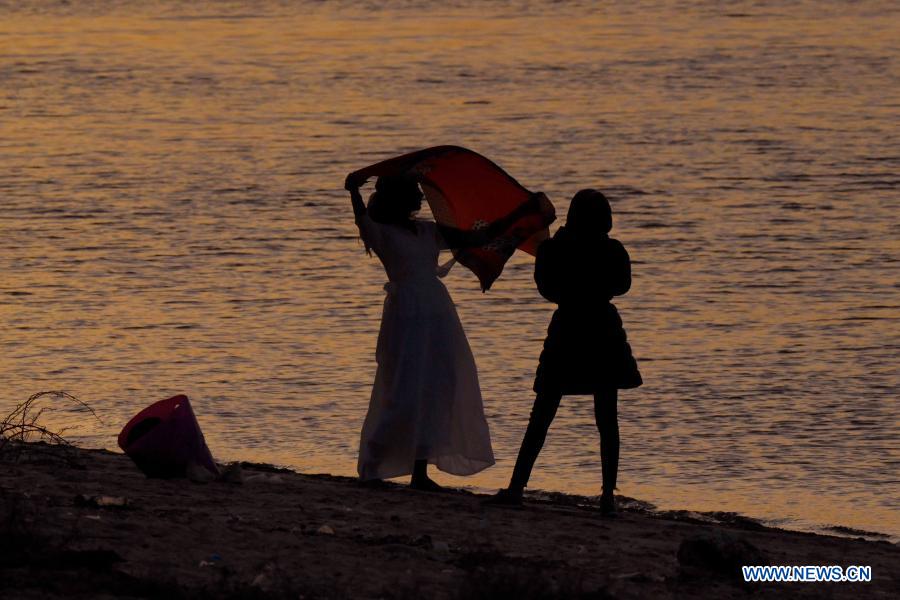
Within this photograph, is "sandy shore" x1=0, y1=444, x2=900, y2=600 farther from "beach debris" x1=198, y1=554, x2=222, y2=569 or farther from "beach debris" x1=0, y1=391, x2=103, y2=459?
"beach debris" x1=0, y1=391, x2=103, y2=459

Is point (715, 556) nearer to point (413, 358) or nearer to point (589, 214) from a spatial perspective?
point (589, 214)

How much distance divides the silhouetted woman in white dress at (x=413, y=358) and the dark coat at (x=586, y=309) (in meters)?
0.68

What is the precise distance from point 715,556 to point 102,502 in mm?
2609

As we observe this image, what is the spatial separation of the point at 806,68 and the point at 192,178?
1423 centimetres

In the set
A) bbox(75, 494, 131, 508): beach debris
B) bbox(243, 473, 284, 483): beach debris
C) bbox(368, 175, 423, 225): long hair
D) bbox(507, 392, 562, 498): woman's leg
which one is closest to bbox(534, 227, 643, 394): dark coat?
bbox(507, 392, 562, 498): woman's leg

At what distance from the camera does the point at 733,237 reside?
66.5 feet

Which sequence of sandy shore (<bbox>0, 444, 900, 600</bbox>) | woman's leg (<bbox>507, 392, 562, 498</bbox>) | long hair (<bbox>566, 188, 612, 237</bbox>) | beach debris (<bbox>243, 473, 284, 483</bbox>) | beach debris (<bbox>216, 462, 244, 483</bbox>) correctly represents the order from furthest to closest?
beach debris (<bbox>243, 473, 284, 483</bbox>), beach debris (<bbox>216, 462, 244, 483</bbox>), woman's leg (<bbox>507, 392, 562, 498</bbox>), long hair (<bbox>566, 188, 612, 237</bbox>), sandy shore (<bbox>0, 444, 900, 600</bbox>)

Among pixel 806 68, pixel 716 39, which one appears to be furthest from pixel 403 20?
pixel 806 68

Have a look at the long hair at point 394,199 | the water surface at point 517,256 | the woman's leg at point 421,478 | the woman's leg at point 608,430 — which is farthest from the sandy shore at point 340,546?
the water surface at point 517,256

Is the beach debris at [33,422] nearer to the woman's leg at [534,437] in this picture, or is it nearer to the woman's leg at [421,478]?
the woman's leg at [421,478]

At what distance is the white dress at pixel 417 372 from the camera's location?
9.52 meters

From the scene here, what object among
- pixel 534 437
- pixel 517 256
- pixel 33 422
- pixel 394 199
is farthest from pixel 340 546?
pixel 517 256

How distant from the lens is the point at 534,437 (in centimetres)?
937

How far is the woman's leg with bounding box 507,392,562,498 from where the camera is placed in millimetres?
9258
